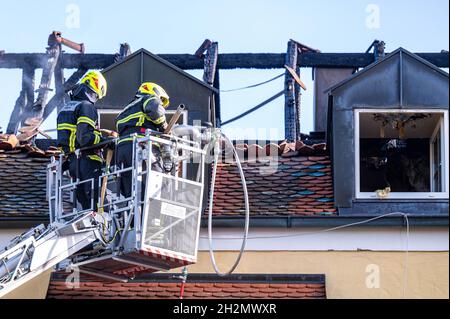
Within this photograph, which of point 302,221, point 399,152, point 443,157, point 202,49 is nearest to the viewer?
point 302,221

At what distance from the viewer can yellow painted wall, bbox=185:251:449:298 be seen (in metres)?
19.2

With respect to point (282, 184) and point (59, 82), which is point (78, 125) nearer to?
point (282, 184)

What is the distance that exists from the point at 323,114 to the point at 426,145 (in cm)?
289

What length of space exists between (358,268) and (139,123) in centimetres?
401

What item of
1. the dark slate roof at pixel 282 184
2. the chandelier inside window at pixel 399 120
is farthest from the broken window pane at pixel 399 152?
the dark slate roof at pixel 282 184

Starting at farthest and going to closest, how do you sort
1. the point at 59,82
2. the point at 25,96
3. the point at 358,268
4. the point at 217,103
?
the point at 25,96
the point at 59,82
the point at 217,103
the point at 358,268

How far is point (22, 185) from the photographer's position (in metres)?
20.4

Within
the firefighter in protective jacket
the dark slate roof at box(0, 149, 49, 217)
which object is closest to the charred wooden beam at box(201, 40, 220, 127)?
the dark slate roof at box(0, 149, 49, 217)

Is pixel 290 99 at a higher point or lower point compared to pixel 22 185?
higher

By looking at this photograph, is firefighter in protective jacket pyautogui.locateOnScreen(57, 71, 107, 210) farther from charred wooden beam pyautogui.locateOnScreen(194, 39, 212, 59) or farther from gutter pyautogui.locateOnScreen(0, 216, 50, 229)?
charred wooden beam pyautogui.locateOnScreen(194, 39, 212, 59)

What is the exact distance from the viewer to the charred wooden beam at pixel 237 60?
25.4m

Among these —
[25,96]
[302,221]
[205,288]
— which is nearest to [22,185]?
[205,288]

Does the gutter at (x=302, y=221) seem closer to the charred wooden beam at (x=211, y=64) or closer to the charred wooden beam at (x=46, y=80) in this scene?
the charred wooden beam at (x=211, y=64)

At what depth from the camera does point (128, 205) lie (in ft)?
54.7
